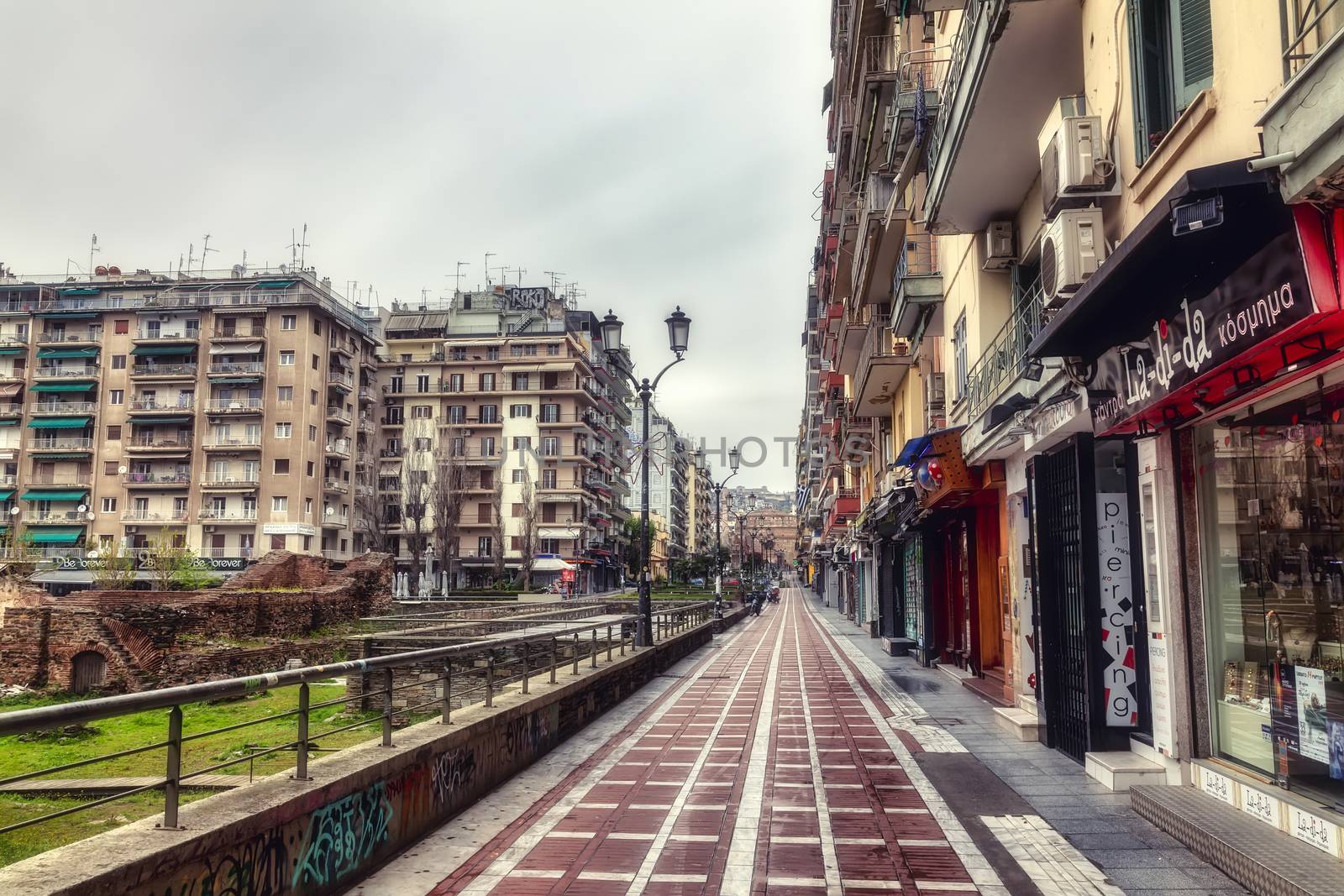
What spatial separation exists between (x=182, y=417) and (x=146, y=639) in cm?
4648

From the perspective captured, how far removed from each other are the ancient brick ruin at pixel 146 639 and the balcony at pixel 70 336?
4416cm

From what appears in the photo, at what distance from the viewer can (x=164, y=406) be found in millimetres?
68875

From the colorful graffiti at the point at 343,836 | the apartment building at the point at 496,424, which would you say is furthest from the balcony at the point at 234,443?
Answer: the colorful graffiti at the point at 343,836

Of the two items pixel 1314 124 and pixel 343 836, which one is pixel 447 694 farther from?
pixel 1314 124

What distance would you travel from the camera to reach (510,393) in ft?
259

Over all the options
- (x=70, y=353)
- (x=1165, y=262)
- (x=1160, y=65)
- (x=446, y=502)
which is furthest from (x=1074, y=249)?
(x=70, y=353)

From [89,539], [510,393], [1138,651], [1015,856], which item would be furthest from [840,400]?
[89,539]

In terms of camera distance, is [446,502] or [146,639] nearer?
[146,639]

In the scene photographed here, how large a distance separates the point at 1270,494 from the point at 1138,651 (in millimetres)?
2915

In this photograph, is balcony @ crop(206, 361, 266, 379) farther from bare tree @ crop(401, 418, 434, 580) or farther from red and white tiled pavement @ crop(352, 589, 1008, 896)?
red and white tiled pavement @ crop(352, 589, 1008, 896)

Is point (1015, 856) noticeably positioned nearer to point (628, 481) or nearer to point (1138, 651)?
point (1138, 651)

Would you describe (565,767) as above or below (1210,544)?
below

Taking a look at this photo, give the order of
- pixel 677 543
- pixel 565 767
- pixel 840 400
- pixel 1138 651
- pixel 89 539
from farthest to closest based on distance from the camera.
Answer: pixel 677 543 < pixel 89 539 < pixel 840 400 < pixel 565 767 < pixel 1138 651

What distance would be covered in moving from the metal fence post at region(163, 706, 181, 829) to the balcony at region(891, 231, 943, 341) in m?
15.3
